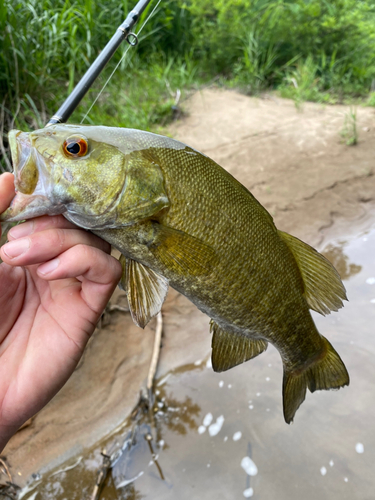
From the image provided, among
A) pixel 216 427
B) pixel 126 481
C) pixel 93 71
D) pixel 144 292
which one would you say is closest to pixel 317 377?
pixel 144 292

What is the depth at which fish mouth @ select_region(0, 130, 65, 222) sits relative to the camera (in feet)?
3.48

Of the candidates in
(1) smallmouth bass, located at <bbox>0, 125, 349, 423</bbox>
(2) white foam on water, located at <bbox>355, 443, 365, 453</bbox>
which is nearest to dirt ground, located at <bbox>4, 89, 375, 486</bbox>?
(2) white foam on water, located at <bbox>355, 443, 365, 453</bbox>

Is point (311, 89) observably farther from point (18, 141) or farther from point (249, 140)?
point (18, 141)

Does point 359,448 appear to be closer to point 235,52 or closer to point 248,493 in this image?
point 248,493

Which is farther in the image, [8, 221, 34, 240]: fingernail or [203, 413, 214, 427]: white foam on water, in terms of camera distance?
[203, 413, 214, 427]: white foam on water

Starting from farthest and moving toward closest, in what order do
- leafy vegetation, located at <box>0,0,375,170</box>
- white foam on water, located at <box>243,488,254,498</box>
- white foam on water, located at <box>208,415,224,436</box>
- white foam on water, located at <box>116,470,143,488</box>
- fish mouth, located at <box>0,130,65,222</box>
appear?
leafy vegetation, located at <box>0,0,375,170</box> < white foam on water, located at <box>208,415,224,436</box> < white foam on water, located at <box>116,470,143,488</box> < white foam on water, located at <box>243,488,254,498</box> < fish mouth, located at <box>0,130,65,222</box>

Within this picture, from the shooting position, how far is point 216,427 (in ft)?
8.13

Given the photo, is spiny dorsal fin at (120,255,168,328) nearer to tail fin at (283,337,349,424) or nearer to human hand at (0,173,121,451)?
human hand at (0,173,121,451)

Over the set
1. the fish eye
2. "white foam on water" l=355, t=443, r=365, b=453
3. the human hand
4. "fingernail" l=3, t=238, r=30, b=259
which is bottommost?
"white foam on water" l=355, t=443, r=365, b=453

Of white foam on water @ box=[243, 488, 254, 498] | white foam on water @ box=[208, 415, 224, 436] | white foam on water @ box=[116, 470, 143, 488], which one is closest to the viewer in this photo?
white foam on water @ box=[243, 488, 254, 498]

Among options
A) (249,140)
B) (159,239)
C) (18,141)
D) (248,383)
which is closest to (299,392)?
(159,239)

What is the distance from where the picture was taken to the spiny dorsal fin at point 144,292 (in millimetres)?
1269

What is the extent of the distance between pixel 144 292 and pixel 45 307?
0.42m

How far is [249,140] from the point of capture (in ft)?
17.5
